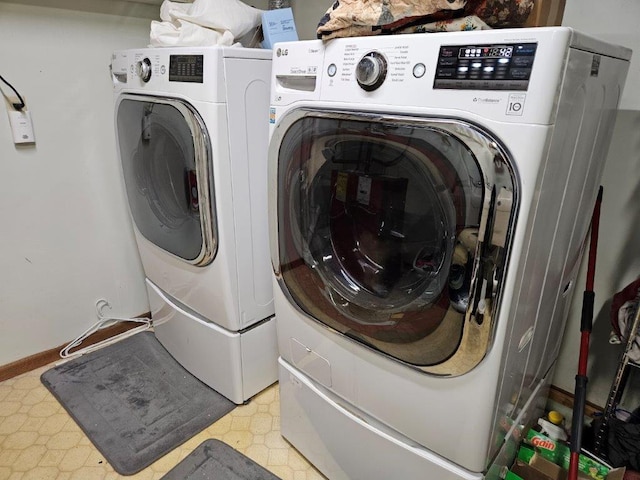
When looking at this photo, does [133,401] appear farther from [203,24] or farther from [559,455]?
[559,455]


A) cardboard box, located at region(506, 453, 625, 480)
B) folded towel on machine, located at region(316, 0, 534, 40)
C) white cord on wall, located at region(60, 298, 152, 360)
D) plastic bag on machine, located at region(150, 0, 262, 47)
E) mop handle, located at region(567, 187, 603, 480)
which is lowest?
white cord on wall, located at region(60, 298, 152, 360)

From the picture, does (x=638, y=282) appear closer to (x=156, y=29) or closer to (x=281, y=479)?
(x=281, y=479)

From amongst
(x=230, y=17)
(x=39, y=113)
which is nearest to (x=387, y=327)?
(x=230, y=17)

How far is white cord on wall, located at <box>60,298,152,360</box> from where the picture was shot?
6.31 ft

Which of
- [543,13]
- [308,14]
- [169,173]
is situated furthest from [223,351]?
[308,14]

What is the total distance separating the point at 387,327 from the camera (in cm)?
95

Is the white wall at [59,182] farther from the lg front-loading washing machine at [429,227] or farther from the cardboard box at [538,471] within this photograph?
the cardboard box at [538,471]

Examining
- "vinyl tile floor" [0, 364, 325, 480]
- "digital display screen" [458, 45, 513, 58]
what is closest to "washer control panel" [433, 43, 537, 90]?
"digital display screen" [458, 45, 513, 58]

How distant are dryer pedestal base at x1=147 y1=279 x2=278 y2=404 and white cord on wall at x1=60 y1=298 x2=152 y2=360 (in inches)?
14.9

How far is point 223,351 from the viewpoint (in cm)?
155

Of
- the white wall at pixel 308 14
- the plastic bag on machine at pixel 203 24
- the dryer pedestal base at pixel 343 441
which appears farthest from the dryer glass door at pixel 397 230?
the white wall at pixel 308 14

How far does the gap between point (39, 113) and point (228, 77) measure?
3.05 ft

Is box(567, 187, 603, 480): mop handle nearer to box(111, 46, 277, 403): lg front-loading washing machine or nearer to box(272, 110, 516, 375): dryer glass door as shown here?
box(272, 110, 516, 375): dryer glass door

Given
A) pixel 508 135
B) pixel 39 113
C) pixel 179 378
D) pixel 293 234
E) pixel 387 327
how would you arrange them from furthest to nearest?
pixel 179 378 → pixel 39 113 → pixel 293 234 → pixel 387 327 → pixel 508 135
